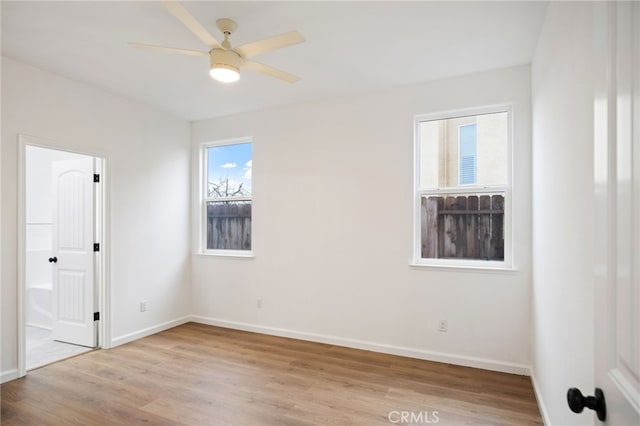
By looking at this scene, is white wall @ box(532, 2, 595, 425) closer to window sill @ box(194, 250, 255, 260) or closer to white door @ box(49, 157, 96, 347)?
window sill @ box(194, 250, 255, 260)

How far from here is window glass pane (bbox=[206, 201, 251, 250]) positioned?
467 cm

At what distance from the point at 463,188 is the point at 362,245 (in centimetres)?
120

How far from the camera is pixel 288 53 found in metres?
2.92

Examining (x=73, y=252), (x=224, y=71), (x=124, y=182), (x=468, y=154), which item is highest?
(x=224, y=71)

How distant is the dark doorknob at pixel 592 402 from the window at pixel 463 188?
2.71 meters

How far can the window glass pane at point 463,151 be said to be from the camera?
334cm

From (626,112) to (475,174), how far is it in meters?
2.90

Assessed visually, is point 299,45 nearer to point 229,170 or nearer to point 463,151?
point 463,151

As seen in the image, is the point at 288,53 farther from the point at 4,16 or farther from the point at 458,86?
the point at 4,16

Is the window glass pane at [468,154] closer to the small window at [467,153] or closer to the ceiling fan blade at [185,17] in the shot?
the small window at [467,153]

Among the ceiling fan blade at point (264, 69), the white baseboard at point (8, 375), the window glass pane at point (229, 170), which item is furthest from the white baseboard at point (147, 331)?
the ceiling fan blade at point (264, 69)

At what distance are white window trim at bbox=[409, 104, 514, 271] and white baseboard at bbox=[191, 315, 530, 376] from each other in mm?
875

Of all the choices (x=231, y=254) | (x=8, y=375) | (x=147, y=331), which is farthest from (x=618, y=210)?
(x=147, y=331)

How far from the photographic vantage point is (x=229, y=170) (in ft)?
15.8
